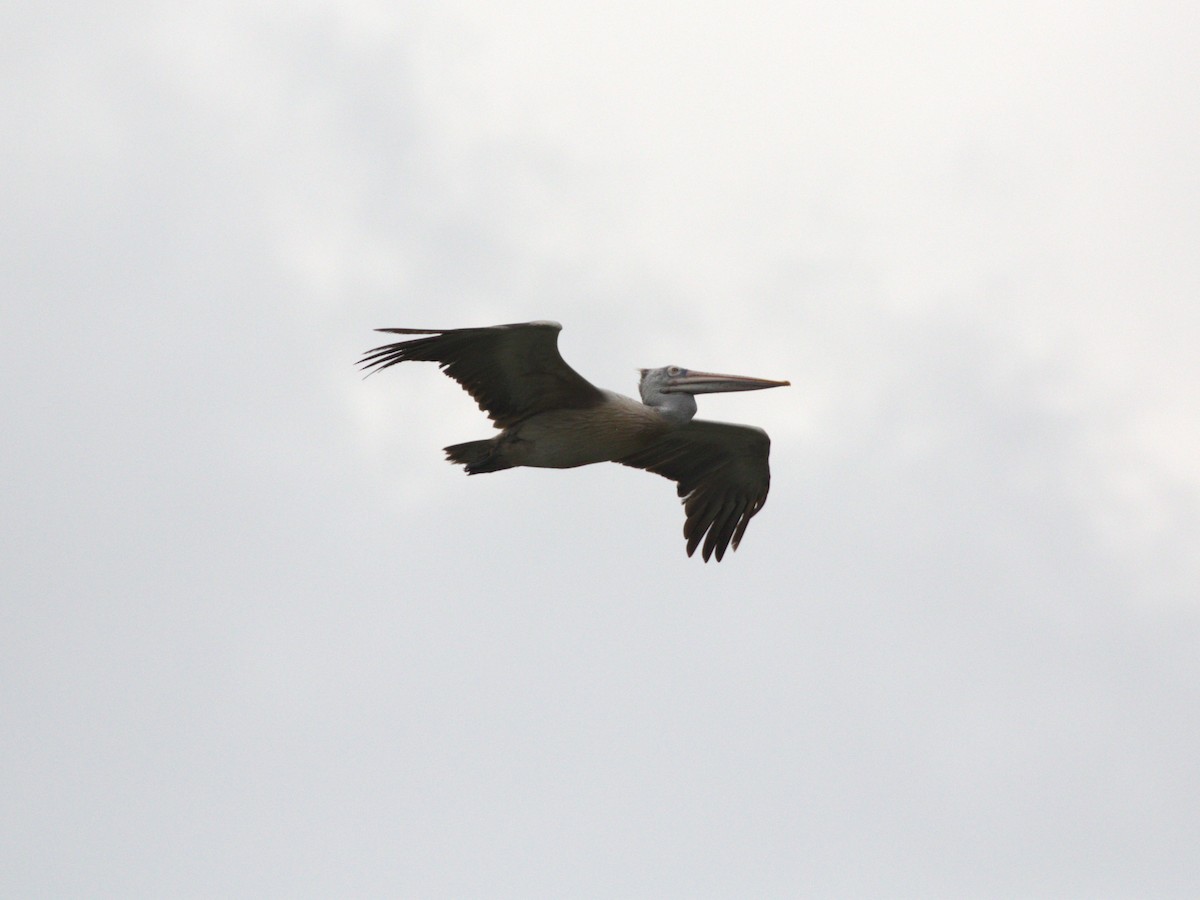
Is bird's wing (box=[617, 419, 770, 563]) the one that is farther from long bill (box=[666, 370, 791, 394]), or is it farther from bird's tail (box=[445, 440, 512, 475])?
bird's tail (box=[445, 440, 512, 475])

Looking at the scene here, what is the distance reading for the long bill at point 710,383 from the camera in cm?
1365

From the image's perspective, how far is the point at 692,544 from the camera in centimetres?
1505

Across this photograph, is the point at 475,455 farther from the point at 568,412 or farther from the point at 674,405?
the point at 674,405

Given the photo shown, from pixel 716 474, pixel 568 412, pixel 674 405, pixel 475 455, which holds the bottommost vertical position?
pixel 475 455

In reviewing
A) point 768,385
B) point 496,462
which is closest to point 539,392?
point 496,462

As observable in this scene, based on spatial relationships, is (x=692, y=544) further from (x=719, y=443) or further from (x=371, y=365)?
(x=371, y=365)

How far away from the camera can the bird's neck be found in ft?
44.5

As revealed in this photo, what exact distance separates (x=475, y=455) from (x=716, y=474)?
267 centimetres

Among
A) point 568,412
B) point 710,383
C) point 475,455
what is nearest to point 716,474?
point 710,383

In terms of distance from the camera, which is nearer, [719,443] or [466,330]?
[466,330]

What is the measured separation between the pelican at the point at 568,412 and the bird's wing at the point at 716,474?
1cm

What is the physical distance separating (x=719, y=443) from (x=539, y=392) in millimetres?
2157

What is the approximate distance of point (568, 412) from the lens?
13.2 metres

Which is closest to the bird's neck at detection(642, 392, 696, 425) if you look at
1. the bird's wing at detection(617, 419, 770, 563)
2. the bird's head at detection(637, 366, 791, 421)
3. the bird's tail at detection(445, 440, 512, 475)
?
the bird's head at detection(637, 366, 791, 421)
